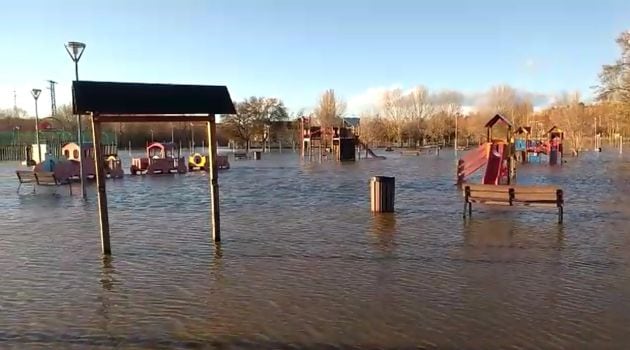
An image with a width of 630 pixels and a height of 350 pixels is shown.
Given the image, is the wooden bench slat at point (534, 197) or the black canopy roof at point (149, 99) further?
the wooden bench slat at point (534, 197)

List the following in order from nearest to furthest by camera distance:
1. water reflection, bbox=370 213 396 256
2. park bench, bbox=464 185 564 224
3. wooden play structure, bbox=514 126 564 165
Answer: water reflection, bbox=370 213 396 256 → park bench, bbox=464 185 564 224 → wooden play structure, bbox=514 126 564 165

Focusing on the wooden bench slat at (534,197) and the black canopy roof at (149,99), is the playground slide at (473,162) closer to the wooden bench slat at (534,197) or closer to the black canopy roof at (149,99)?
the wooden bench slat at (534,197)

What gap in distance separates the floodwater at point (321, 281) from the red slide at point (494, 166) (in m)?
7.37

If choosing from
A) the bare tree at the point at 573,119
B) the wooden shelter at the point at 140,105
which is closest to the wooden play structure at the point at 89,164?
the wooden shelter at the point at 140,105

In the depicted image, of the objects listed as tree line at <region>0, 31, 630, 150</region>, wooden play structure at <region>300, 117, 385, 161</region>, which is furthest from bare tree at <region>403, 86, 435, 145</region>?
wooden play structure at <region>300, 117, 385, 161</region>

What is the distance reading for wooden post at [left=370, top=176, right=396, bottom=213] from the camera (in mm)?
13422

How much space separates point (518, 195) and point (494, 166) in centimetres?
963

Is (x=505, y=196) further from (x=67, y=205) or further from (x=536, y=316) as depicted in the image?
(x=67, y=205)

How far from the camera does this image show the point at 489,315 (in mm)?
5816

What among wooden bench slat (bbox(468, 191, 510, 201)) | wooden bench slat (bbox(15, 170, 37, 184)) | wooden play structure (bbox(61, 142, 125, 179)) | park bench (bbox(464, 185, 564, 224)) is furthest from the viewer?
wooden play structure (bbox(61, 142, 125, 179))

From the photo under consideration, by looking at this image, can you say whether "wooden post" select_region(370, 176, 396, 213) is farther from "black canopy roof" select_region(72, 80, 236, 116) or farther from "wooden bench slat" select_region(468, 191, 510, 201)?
"black canopy roof" select_region(72, 80, 236, 116)

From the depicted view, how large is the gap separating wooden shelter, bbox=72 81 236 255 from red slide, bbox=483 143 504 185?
14.0 m

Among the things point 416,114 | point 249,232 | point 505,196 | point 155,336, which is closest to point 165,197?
point 249,232

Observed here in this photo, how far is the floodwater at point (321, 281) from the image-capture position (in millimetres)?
5324
